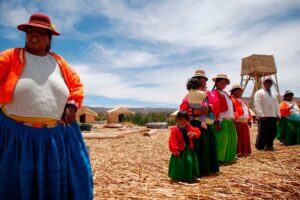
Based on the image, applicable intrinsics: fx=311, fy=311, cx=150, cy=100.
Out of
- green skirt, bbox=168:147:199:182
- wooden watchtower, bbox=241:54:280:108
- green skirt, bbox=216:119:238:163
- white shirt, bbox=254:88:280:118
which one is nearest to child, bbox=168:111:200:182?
green skirt, bbox=168:147:199:182

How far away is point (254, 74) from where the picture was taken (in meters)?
25.1

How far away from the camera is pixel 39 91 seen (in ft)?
8.04

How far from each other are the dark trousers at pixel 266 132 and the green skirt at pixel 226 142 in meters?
2.23

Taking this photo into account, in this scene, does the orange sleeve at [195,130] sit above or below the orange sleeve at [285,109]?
below

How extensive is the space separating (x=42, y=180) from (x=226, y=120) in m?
4.25

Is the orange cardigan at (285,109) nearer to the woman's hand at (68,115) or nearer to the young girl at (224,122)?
the young girl at (224,122)

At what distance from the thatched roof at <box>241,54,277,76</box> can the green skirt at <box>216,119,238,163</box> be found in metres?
19.6

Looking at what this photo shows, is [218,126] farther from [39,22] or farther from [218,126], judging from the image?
[39,22]

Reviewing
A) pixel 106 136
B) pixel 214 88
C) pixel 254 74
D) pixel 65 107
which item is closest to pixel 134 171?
pixel 214 88

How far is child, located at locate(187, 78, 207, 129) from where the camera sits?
4.82 m

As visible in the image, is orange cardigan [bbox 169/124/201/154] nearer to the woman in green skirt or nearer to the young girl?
the woman in green skirt

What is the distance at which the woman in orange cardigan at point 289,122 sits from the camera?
348 inches

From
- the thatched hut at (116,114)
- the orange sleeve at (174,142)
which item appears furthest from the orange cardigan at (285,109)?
the thatched hut at (116,114)

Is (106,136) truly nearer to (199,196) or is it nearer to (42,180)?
(199,196)
